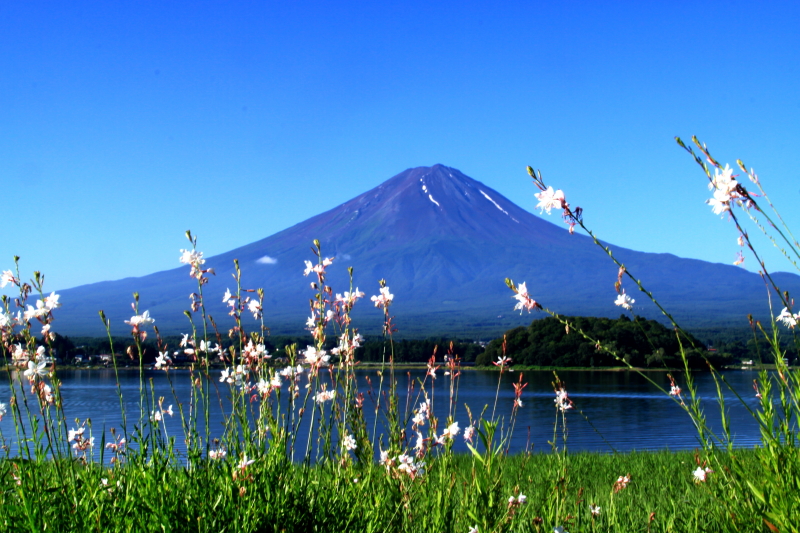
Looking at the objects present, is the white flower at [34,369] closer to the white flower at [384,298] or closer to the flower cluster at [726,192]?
the white flower at [384,298]

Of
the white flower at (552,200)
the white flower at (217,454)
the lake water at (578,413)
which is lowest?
the lake water at (578,413)

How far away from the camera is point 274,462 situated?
2.43 m

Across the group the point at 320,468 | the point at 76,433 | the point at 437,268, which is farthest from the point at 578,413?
the point at 437,268

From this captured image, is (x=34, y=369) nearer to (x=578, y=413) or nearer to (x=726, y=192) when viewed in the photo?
(x=726, y=192)

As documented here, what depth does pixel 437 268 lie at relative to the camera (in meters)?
144

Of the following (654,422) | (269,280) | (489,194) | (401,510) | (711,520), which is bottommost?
(654,422)

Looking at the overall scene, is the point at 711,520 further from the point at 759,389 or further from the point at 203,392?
the point at 203,392

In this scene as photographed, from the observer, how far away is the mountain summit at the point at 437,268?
122812mm

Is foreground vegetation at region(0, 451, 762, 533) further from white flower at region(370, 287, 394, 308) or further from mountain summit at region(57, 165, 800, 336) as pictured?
mountain summit at region(57, 165, 800, 336)

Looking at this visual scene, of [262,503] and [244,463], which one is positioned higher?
[244,463]

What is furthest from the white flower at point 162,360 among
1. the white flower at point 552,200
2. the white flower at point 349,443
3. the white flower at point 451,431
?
the white flower at point 552,200

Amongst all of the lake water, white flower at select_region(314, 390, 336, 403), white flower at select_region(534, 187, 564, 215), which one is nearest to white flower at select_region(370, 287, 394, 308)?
white flower at select_region(314, 390, 336, 403)

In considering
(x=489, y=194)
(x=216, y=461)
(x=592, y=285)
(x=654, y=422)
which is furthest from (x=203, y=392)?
(x=489, y=194)

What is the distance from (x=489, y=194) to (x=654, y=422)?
146m
